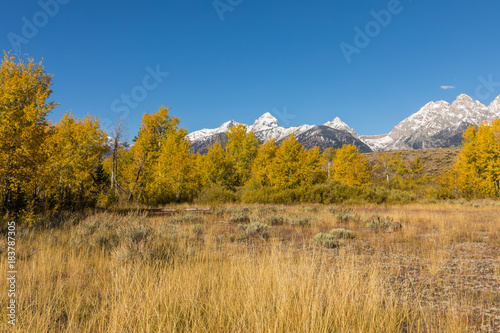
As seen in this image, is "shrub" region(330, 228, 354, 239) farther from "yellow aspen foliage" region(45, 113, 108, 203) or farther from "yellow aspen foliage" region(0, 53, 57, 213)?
"yellow aspen foliage" region(45, 113, 108, 203)

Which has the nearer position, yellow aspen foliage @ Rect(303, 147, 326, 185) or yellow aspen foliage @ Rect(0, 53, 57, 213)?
yellow aspen foliage @ Rect(0, 53, 57, 213)

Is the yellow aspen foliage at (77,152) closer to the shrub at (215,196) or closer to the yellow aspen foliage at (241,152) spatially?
the shrub at (215,196)

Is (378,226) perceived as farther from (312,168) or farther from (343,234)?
(312,168)

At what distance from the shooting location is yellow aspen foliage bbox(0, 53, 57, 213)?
322 inches

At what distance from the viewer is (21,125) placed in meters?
8.68

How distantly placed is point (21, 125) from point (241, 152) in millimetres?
28871

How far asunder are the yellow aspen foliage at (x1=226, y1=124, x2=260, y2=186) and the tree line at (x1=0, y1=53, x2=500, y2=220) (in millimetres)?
150

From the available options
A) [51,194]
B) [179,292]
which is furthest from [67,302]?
[51,194]

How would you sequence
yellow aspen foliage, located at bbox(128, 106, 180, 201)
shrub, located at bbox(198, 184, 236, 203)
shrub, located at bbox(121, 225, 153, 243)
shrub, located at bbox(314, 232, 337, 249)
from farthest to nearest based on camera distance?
shrub, located at bbox(198, 184, 236, 203) < yellow aspen foliage, located at bbox(128, 106, 180, 201) < shrub, located at bbox(314, 232, 337, 249) < shrub, located at bbox(121, 225, 153, 243)

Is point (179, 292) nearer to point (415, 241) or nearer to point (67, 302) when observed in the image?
point (67, 302)

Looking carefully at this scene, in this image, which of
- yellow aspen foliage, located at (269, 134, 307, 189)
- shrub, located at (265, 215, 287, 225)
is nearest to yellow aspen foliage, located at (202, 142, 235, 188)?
yellow aspen foliage, located at (269, 134, 307, 189)

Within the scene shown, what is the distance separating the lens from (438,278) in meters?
4.45

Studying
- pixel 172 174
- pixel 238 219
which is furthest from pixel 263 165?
pixel 238 219

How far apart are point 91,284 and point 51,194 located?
11.6m
